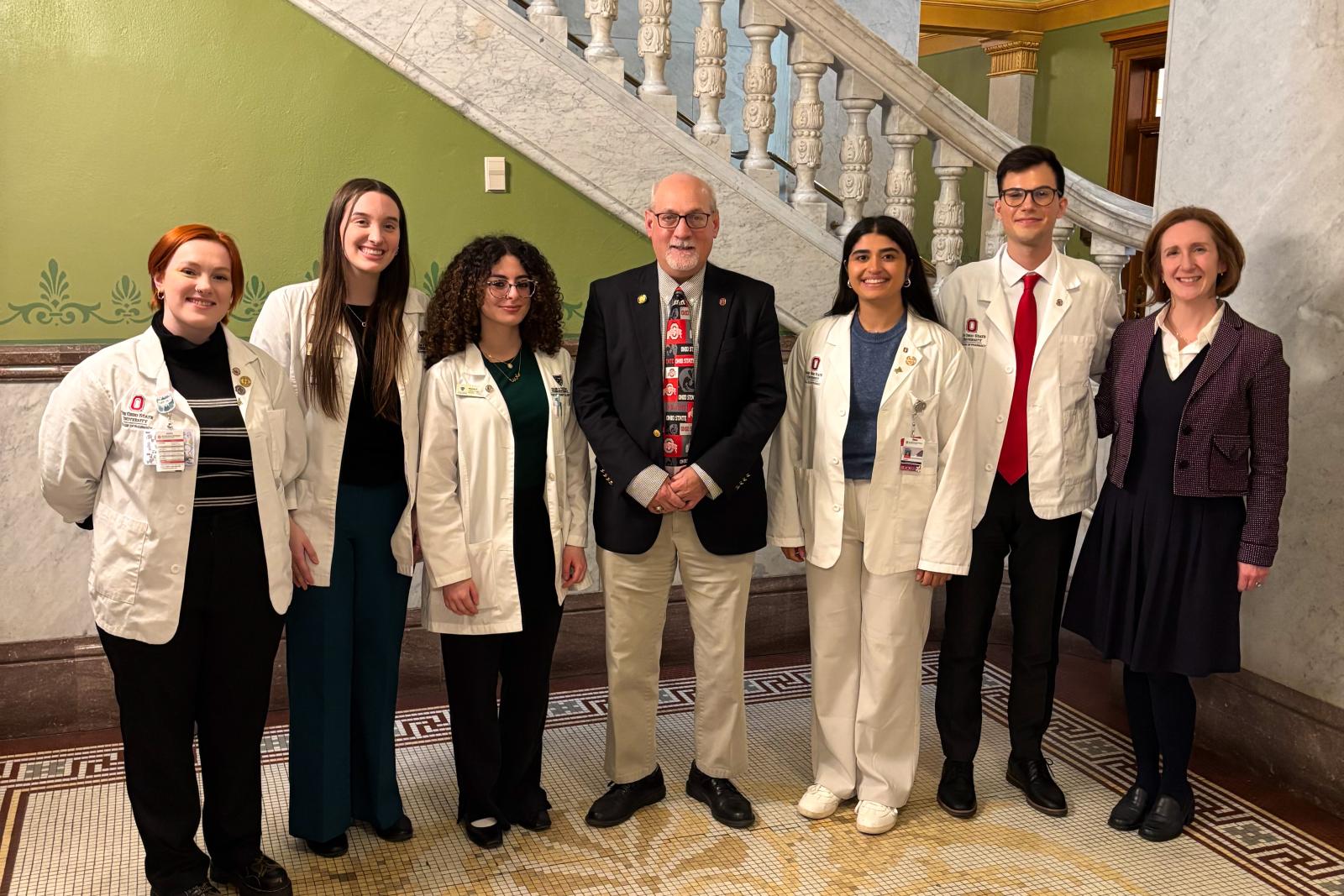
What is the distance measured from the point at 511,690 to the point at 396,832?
46 cm

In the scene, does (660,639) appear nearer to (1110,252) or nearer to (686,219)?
(686,219)

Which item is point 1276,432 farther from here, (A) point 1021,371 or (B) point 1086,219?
(B) point 1086,219

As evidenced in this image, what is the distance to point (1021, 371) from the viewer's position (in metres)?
3.03

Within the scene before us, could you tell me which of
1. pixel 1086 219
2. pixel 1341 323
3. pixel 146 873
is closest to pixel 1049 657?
pixel 1341 323

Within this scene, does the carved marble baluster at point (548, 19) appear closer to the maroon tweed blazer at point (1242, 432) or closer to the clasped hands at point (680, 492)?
the clasped hands at point (680, 492)

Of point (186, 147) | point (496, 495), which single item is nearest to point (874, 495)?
point (496, 495)

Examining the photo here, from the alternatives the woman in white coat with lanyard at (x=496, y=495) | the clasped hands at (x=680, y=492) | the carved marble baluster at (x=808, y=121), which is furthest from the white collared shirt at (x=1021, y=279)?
the carved marble baluster at (x=808, y=121)

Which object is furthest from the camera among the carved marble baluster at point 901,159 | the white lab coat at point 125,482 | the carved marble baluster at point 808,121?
the carved marble baluster at point 901,159

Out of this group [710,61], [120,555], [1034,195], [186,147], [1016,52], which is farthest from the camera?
[1016,52]

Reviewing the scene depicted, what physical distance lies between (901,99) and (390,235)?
2239 millimetres

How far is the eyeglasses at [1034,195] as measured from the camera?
293 cm

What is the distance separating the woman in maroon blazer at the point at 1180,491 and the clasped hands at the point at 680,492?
3.62 feet

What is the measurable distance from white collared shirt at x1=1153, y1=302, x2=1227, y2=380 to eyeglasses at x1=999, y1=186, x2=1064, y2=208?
41 centimetres

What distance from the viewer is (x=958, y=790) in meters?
3.16
